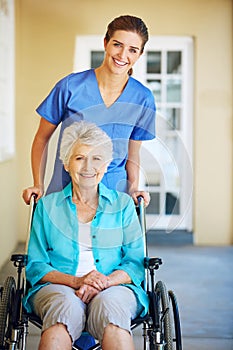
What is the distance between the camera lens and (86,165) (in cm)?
259

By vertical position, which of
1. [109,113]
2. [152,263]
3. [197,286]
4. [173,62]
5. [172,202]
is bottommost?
[197,286]

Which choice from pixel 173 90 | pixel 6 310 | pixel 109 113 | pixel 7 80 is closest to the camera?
pixel 6 310

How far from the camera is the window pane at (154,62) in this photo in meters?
6.85

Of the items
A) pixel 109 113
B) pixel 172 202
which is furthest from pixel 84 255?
pixel 172 202

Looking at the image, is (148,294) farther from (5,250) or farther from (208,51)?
(208,51)

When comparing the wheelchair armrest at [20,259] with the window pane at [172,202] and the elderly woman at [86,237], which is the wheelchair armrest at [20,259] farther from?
the window pane at [172,202]

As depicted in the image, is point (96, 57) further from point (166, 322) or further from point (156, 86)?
point (166, 322)

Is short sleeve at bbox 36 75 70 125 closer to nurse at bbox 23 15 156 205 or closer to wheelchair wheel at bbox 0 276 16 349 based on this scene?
nurse at bbox 23 15 156 205

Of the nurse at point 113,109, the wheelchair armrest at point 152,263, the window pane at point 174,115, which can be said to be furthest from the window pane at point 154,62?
the wheelchair armrest at point 152,263

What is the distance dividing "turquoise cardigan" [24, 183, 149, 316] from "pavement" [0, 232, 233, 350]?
117cm

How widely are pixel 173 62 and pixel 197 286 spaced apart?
2.55 metres

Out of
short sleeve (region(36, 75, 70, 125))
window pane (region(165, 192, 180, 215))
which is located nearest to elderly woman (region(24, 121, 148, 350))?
short sleeve (region(36, 75, 70, 125))

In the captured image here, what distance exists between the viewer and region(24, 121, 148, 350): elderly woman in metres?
2.52

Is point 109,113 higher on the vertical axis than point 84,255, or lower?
higher
